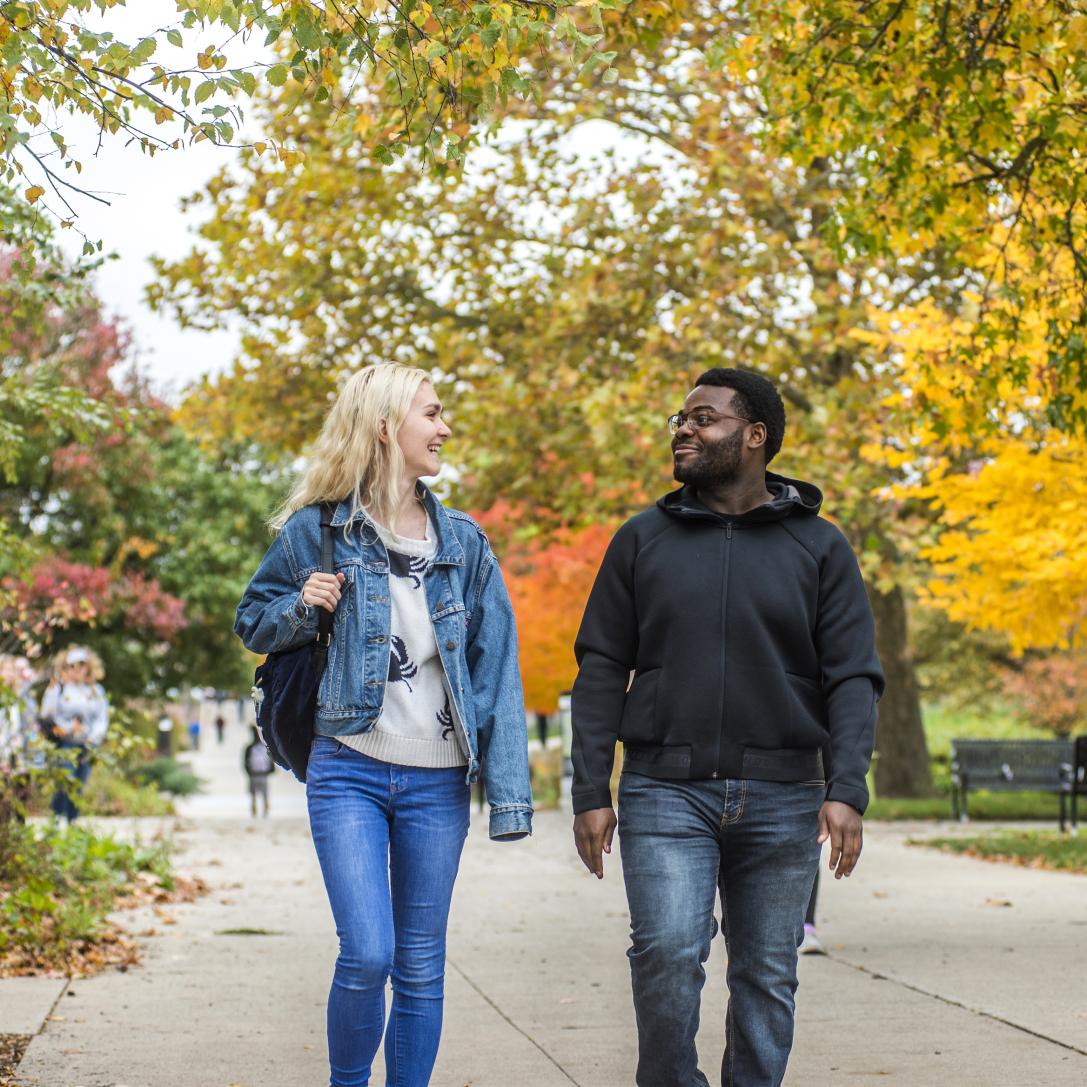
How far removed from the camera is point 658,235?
17.3 meters

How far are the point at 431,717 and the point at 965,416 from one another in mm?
5550

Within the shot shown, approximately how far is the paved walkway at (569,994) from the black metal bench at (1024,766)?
5.58 meters

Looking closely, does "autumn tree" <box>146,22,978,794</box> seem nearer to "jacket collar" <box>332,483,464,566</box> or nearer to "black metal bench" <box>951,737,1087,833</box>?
"black metal bench" <box>951,737,1087,833</box>

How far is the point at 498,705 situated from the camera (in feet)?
14.0

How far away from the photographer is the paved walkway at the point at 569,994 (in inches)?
224

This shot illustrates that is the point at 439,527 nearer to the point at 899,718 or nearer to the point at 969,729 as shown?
the point at 899,718

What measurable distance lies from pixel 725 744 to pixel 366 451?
124 centimetres

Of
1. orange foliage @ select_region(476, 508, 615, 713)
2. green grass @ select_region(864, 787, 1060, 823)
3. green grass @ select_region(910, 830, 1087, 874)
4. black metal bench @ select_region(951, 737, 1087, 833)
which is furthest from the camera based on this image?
orange foliage @ select_region(476, 508, 615, 713)

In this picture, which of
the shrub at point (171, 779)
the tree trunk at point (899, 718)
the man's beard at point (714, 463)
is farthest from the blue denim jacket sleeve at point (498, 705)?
the shrub at point (171, 779)

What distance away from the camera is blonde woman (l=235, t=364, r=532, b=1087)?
4.05 metres

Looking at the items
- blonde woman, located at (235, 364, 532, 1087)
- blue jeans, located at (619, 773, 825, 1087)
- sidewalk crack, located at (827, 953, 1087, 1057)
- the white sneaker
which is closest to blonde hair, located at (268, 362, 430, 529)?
blonde woman, located at (235, 364, 532, 1087)

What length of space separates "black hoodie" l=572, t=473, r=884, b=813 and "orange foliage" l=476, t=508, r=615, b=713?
21123mm

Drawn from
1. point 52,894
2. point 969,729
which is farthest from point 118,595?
point 969,729

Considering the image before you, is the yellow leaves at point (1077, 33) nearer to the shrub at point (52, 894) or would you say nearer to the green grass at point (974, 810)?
the shrub at point (52, 894)
